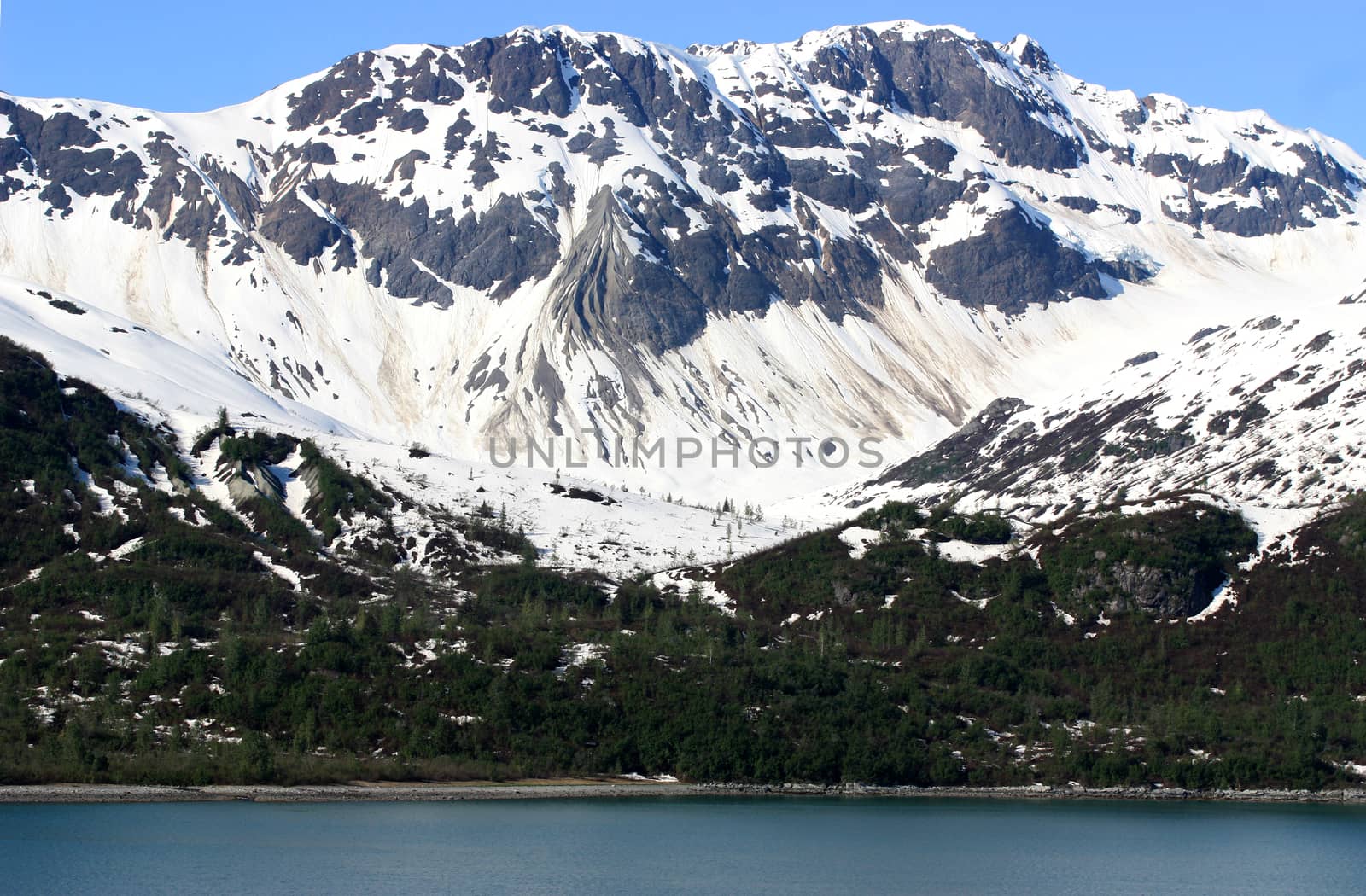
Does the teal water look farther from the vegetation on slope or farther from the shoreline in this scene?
the vegetation on slope

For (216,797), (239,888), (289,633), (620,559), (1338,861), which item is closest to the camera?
(239,888)

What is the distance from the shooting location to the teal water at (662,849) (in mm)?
82875

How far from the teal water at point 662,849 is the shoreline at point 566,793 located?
113 inches

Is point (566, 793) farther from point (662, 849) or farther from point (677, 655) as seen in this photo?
point (662, 849)

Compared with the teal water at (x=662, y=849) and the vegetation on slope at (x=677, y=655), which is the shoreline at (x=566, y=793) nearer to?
the vegetation on slope at (x=677, y=655)

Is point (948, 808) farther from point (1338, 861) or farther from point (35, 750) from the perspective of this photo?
point (35, 750)

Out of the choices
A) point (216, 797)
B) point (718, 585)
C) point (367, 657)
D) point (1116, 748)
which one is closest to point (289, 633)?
point (367, 657)

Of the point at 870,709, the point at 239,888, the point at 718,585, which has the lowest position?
the point at 239,888

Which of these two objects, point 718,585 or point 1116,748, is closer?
point 1116,748

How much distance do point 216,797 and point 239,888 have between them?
35260mm

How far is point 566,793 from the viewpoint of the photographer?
118812 mm

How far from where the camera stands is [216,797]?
4427 inches

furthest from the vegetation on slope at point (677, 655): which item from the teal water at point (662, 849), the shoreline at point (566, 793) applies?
the teal water at point (662, 849)

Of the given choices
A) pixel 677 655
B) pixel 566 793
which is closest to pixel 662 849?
pixel 566 793
